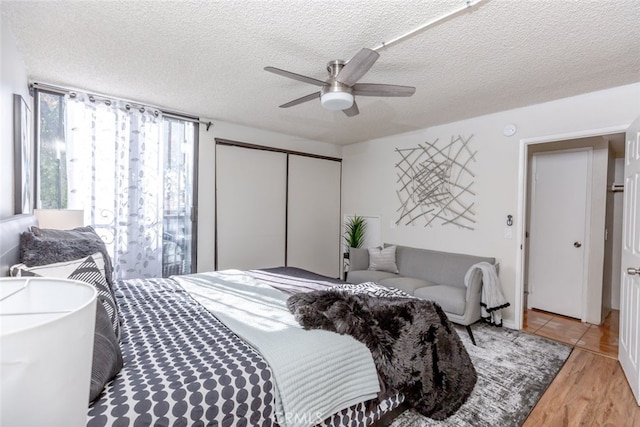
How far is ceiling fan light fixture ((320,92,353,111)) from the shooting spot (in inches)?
82.4

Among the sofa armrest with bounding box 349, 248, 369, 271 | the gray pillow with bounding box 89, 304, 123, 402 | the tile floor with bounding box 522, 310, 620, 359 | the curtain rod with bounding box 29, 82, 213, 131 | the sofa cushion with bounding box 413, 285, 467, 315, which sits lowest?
the tile floor with bounding box 522, 310, 620, 359

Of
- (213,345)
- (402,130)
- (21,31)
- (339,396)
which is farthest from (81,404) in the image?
(402,130)

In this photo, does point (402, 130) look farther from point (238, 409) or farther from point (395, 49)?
point (238, 409)

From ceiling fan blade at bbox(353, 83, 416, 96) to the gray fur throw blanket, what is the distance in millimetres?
1421

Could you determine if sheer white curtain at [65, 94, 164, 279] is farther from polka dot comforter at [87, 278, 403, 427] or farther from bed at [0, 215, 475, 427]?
polka dot comforter at [87, 278, 403, 427]

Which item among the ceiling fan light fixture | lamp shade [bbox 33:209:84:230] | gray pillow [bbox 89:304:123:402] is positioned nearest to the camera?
gray pillow [bbox 89:304:123:402]

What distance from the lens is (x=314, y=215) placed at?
5.25 metres

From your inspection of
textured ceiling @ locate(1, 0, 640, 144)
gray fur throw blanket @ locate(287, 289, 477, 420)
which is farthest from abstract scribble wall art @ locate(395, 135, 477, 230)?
gray fur throw blanket @ locate(287, 289, 477, 420)

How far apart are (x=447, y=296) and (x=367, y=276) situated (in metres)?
1.15

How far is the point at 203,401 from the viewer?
1.13m

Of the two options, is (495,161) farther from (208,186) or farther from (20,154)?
(20,154)

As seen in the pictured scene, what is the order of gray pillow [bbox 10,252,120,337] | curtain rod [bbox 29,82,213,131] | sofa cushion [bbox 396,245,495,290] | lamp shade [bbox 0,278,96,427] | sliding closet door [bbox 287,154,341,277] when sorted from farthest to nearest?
sliding closet door [bbox 287,154,341,277]
sofa cushion [bbox 396,245,495,290]
curtain rod [bbox 29,82,213,131]
gray pillow [bbox 10,252,120,337]
lamp shade [bbox 0,278,96,427]

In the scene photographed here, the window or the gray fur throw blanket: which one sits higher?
the window

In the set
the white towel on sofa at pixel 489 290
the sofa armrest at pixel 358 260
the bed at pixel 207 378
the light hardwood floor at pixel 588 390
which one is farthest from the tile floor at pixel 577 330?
the bed at pixel 207 378
